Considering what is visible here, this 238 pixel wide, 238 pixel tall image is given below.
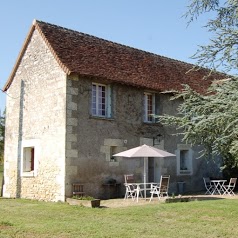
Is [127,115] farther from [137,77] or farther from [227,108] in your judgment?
[227,108]

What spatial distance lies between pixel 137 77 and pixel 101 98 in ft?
7.59

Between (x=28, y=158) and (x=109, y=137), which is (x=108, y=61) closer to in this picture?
(x=109, y=137)

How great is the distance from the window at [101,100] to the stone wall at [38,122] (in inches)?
64.4

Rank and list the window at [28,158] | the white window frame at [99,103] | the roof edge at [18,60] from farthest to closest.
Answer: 1. the roof edge at [18,60]
2. the window at [28,158]
3. the white window frame at [99,103]

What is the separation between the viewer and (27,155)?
1848 cm

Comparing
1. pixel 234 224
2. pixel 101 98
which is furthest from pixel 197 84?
pixel 234 224

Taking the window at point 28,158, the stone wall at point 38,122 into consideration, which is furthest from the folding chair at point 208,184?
the window at point 28,158

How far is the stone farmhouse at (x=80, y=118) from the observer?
53.4 ft

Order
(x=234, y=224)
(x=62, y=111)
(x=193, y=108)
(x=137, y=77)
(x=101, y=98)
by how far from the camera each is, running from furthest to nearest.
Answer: (x=137, y=77)
(x=101, y=98)
(x=62, y=111)
(x=234, y=224)
(x=193, y=108)

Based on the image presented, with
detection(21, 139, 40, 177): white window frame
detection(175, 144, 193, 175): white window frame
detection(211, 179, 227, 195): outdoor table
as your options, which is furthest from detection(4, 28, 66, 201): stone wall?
detection(211, 179, 227, 195): outdoor table

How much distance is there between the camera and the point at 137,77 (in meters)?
18.9

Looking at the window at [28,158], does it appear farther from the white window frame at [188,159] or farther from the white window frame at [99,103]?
the white window frame at [188,159]

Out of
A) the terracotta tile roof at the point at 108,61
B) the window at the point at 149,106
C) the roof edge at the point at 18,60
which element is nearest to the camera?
the terracotta tile roof at the point at 108,61

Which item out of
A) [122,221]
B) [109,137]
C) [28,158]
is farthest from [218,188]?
[122,221]
